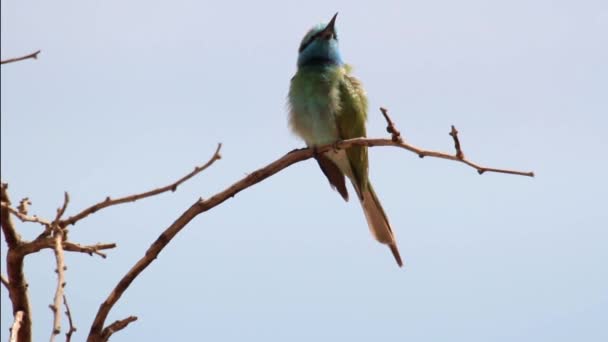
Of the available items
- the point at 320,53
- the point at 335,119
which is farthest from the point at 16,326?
the point at 320,53

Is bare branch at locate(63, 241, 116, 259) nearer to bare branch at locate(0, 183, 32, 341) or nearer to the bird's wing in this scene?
bare branch at locate(0, 183, 32, 341)

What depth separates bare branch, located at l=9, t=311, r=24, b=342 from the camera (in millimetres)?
2139

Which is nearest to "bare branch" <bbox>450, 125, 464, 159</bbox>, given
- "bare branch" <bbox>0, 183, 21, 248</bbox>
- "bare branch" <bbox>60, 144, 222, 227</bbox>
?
"bare branch" <bbox>60, 144, 222, 227</bbox>

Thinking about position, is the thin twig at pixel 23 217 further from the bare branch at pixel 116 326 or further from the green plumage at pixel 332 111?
the green plumage at pixel 332 111

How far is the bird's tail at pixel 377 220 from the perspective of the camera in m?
4.24

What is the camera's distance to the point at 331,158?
5.19m

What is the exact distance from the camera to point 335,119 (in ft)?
16.4

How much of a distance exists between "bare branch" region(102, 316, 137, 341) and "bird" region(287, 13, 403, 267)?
8.02 feet

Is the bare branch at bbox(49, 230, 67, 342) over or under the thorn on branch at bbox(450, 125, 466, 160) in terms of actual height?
under

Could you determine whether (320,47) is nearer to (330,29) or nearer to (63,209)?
(330,29)

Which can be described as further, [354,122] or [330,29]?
[330,29]

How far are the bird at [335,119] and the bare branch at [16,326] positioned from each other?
2.60m

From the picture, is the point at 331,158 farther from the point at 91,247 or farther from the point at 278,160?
the point at 91,247

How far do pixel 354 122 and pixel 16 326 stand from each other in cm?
306
